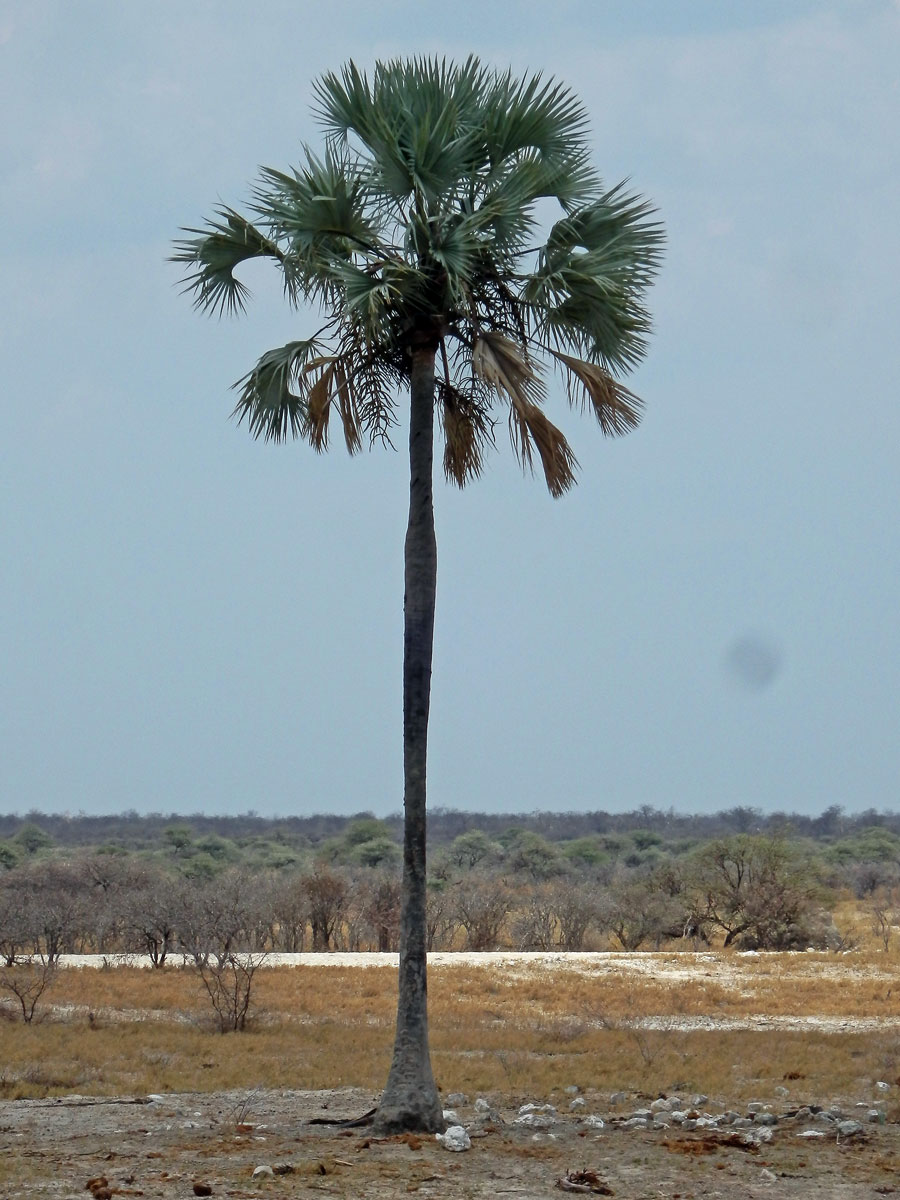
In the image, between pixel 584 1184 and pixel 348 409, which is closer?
pixel 584 1184

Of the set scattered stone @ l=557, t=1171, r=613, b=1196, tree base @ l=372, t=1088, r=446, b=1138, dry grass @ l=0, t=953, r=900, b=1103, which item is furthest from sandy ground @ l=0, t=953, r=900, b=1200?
dry grass @ l=0, t=953, r=900, b=1103

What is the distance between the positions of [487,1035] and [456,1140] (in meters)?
7.71

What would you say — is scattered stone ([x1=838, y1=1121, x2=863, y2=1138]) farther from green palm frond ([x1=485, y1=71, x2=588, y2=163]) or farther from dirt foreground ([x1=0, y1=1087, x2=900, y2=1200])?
green palm frond ([x1=485, y1=71, x2=588, y2=163])

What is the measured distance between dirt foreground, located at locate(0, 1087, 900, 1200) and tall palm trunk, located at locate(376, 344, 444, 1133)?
14.9 inches

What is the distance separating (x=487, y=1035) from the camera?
15773 millimetres

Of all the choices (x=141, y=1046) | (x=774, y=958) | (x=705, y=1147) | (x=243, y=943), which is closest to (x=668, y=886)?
(x=774, y=958)

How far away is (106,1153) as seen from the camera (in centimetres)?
822

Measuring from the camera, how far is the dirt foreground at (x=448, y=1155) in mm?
7113

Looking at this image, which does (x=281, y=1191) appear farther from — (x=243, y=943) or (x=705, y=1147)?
(x=243, y=943)

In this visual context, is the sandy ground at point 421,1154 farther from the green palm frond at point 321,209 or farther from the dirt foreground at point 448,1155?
the green palm frond at point 321,209

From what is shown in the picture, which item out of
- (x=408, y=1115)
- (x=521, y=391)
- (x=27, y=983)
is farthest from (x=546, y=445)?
(x=27, y=983)

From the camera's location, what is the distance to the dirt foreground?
7.11 meters

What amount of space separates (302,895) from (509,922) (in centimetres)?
589

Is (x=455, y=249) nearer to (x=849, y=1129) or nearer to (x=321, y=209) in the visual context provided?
(x=321, y=209)
